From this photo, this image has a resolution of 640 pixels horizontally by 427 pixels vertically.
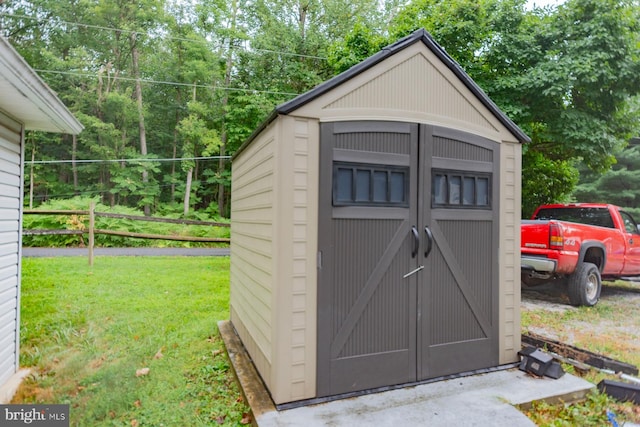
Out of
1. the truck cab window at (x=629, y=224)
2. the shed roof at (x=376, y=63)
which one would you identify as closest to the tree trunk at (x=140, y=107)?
the shed roof at (x=376, y=63)

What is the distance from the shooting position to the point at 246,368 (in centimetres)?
286

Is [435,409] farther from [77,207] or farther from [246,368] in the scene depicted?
[77,207]

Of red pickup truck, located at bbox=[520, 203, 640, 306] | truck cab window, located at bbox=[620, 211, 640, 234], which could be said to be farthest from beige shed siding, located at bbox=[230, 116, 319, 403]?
truck cab window, located at bbox=[620, 211, 640, 234]

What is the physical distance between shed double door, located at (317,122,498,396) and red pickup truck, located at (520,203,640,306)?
107 inches

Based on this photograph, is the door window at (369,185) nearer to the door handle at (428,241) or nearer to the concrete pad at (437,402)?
the door handle at (428,241)

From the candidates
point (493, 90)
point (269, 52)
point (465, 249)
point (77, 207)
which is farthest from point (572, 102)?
point (77, 207)

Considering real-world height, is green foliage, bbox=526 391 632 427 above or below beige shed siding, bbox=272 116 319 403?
below

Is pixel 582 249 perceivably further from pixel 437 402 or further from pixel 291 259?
pixel 291 259

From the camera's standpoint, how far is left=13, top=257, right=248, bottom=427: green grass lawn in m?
2.59

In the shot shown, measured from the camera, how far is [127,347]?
3.73 metres

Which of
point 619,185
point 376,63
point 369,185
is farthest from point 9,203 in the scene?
point 619,185

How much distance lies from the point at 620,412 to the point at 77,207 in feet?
44.4

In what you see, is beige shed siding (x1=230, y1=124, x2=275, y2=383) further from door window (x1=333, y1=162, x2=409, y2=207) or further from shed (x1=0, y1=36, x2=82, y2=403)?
shed (x1=0, y1=36, x2=82, y2=403)

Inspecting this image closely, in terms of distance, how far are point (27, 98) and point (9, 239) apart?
1132mm
